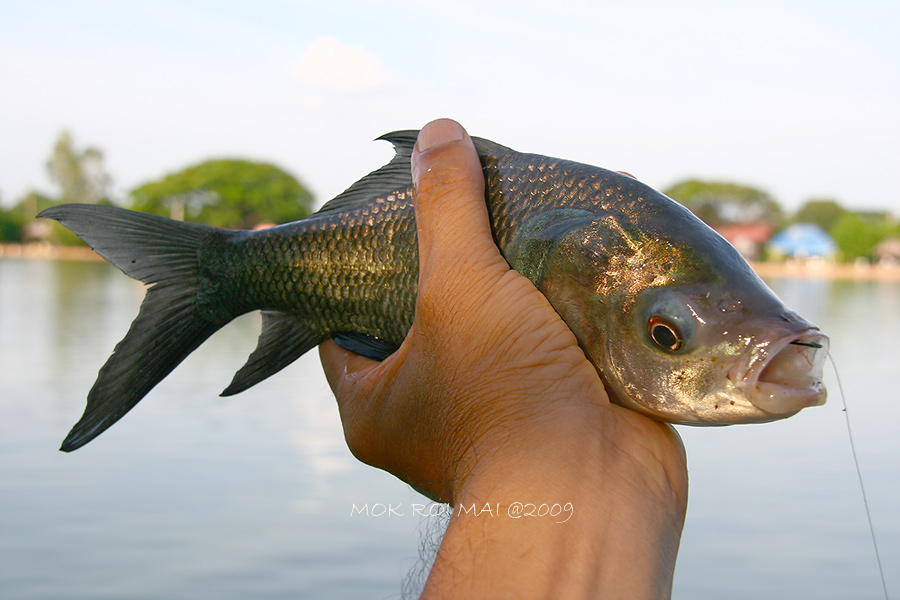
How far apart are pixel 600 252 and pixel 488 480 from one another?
28.9 inches

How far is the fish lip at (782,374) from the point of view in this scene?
185 centimetres

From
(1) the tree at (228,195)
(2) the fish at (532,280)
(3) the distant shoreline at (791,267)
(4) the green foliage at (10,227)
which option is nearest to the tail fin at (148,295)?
(2) the fish at (532,280)

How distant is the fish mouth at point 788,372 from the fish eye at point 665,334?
19cm

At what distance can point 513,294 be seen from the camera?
6.86ft

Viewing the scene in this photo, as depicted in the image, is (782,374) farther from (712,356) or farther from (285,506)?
(285,506)

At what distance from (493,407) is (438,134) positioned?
0.80 meters

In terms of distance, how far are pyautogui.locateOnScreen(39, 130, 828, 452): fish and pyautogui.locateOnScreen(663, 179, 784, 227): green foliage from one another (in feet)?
310

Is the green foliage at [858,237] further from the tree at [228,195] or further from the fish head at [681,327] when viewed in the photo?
the fish head at [681,327]

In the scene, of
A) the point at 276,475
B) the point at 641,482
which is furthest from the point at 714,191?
the point at 641,482

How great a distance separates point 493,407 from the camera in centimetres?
196

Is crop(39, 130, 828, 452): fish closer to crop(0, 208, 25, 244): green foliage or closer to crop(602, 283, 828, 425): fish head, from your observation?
crop(602, 283, 828, 425): fish head

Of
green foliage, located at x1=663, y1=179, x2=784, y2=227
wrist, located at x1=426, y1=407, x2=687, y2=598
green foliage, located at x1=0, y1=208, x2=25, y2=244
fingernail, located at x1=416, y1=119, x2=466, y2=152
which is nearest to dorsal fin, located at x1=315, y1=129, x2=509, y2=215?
fingernail, located at x1=416, y1=119, x2=466, y2=152

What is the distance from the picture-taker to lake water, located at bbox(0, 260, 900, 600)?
710 cm

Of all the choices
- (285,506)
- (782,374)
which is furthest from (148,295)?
(285,506)
